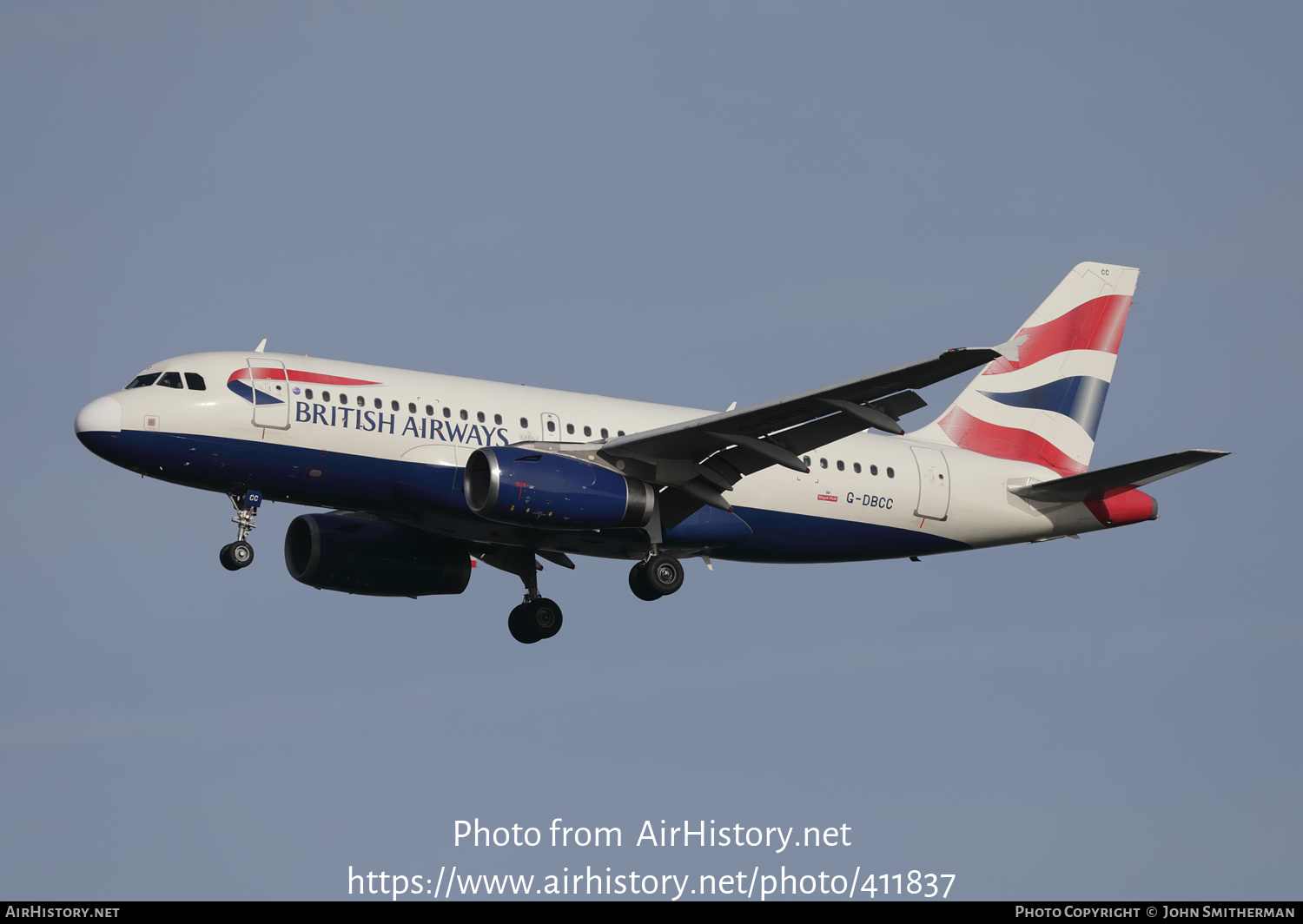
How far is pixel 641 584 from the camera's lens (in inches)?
1532

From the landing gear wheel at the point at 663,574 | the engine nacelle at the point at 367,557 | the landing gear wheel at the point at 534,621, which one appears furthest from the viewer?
the landing gear wheel at the point at 534,621

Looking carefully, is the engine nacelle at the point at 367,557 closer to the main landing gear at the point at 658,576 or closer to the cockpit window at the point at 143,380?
the main landing gear at the point at 658,576

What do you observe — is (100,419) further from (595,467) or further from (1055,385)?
(1055,385)

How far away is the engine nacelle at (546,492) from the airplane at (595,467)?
0.05m

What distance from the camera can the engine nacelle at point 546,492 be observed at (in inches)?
1389

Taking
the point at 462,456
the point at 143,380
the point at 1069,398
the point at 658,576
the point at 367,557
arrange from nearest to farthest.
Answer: the point at 143,380, the point at 462,456, the point at 658,576, the point at 367,557, the point at 1069,398

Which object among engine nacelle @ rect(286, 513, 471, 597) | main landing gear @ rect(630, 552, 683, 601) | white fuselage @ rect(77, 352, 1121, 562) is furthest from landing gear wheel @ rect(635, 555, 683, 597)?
engine nacelle @ rect(286, 513, 471, 597)

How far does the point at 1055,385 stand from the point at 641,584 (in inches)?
546

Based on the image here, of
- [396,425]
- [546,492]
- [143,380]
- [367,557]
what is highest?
[143,380]

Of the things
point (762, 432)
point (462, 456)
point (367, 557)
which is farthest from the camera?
point (367, 557)

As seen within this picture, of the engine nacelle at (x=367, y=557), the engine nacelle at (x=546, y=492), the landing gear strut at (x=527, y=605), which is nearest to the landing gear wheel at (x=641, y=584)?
the engine nacelle at (x=546, y=492)

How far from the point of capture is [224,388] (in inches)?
1409

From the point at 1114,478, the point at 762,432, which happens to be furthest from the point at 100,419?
the point at 1114,478

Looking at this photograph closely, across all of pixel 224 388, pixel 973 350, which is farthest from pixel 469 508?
pixel 973 350
